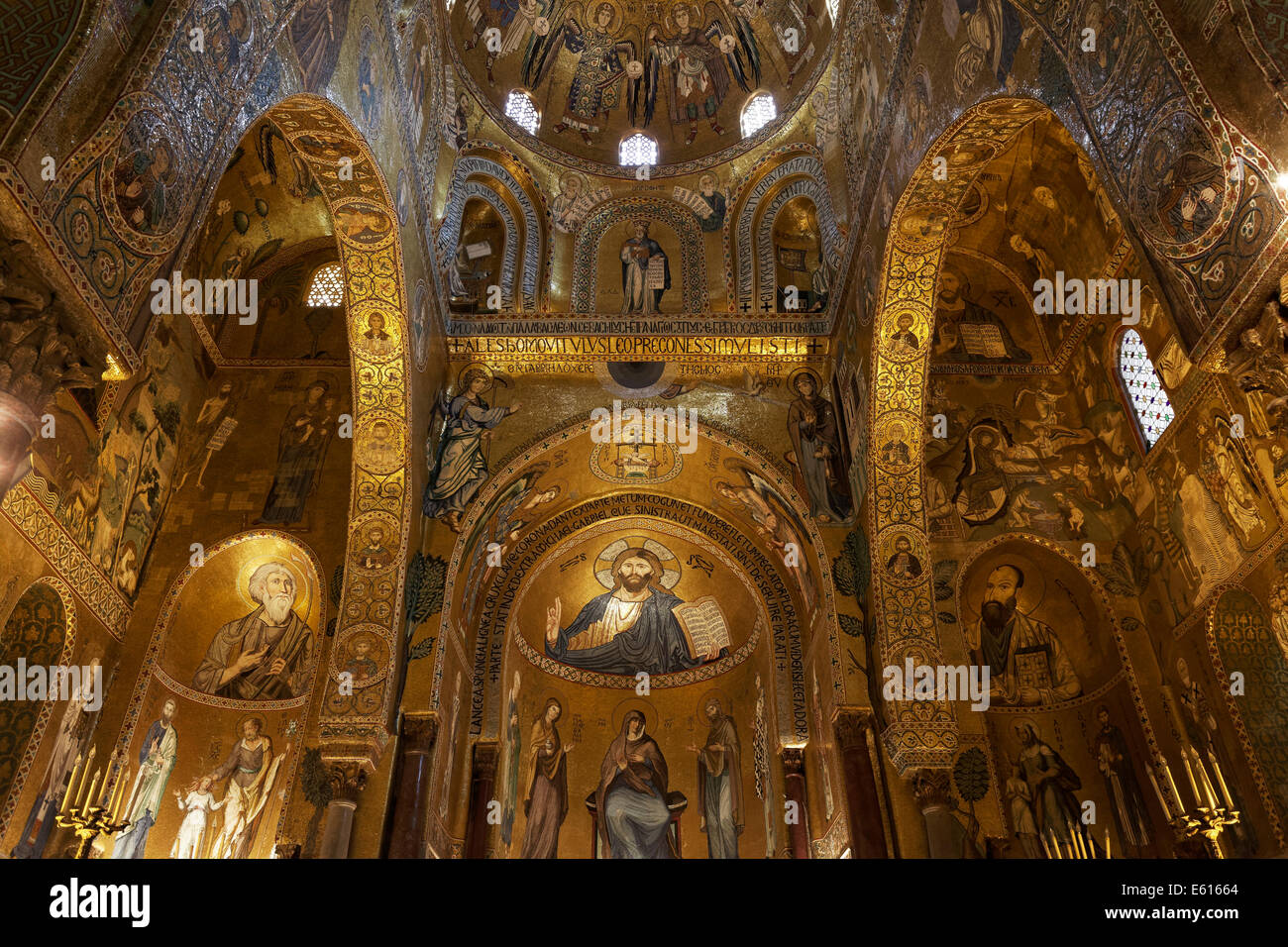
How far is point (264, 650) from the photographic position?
11852 mm

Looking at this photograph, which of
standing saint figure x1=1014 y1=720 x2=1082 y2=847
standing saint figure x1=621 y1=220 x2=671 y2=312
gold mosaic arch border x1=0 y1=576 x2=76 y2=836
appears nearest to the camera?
gold mosaic arch border x1=0 y1=576 x2=76 y2=836

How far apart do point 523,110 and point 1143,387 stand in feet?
33.6

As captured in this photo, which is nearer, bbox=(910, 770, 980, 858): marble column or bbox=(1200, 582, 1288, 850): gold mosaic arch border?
bbox=(1200, 582, 1288, 850): gold mosaic arch border

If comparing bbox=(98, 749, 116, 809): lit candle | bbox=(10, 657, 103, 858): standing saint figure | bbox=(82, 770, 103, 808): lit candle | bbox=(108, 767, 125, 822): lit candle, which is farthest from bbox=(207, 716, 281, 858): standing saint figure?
bbox=(10, 657, 103, 858): standing saint figure

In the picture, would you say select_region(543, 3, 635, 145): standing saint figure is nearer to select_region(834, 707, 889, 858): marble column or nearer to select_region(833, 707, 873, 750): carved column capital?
select_region(833, 707, 873, 750): carved column capital

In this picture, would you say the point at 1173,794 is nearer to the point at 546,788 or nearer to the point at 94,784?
the point at 546,788

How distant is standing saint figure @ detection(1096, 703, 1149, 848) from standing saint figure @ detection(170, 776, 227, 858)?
10830mm

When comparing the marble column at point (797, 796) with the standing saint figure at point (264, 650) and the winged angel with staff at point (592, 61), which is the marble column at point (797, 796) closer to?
the standing saint figure at point (264, 650)

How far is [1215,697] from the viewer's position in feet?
33.7

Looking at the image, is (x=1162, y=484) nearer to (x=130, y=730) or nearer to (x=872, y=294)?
(x=872, y=294)

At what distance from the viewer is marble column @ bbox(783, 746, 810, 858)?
11602 mm

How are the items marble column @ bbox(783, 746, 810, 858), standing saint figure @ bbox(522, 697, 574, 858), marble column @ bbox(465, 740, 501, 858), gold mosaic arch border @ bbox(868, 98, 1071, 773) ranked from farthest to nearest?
standing saint figure @ bbox(522, 697, 574, 858), marble column @ bbox(783, 746, 810, 858), marble column @ bbox(465, 740, 501, 858), gold mosaic arch border @ bbox(868, 98, 1071, 773)

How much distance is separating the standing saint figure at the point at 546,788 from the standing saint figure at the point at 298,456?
4.55 meters
